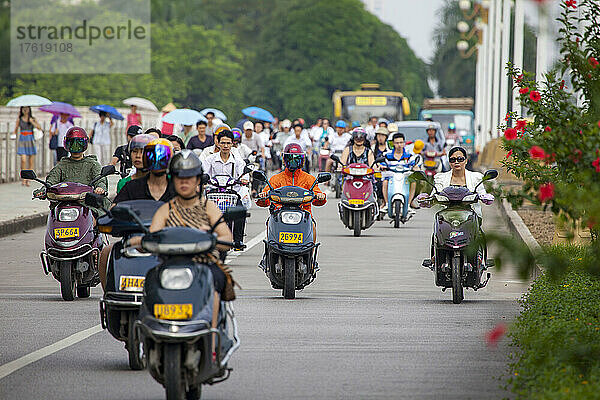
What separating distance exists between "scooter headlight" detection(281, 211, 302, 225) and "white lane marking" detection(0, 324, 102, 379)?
109 inches

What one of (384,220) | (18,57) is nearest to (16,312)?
(384,220)

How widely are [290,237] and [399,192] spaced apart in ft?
33.5

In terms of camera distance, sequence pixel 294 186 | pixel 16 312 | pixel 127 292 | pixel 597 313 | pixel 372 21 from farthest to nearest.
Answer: pixel 372 21, pixel 294 186, pixel 16 312, pixel 597 313, pixel 127 292

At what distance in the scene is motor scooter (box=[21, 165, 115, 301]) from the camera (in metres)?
12.5

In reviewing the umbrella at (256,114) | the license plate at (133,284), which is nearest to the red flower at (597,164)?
the license plate at (133,284)

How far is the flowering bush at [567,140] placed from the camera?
6035mm

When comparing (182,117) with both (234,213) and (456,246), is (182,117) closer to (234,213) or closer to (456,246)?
(456,246)

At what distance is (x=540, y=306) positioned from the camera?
1057 centimetres

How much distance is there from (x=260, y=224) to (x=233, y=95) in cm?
8783

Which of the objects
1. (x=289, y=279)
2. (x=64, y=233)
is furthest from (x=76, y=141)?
(x=289, y=279)

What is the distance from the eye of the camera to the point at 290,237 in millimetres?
13023

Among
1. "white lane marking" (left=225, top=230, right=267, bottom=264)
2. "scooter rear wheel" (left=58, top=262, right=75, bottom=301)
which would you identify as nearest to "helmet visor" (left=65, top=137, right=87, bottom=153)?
"scooter rear wheel" (left=58, top=262, right=75, bottom=301)

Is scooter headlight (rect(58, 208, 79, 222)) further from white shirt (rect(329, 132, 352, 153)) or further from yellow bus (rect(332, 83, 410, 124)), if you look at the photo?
yellow bus (rect(332, 83, 410, 124))

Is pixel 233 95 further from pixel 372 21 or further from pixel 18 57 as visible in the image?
pixel 18 57
